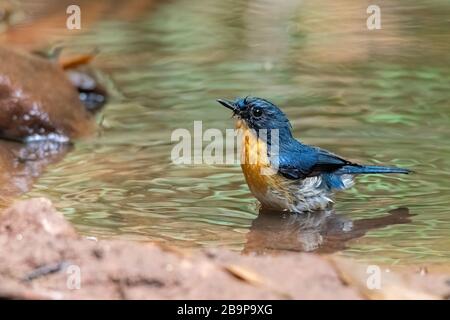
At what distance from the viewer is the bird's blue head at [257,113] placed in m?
6.96

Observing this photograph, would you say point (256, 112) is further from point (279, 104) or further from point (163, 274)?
point (279, 104)

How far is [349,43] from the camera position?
11586 mm

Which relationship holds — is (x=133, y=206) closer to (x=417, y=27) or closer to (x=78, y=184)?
(x=78, y=184)

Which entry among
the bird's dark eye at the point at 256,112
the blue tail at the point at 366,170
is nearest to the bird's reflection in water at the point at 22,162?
the bird's dark eye at the point at 256,112

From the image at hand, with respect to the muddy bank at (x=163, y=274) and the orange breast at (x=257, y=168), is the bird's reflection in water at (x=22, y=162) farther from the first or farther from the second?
the muddy bank at (x=163, y=274)

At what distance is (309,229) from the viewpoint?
6.58m

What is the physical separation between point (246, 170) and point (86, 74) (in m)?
4.30

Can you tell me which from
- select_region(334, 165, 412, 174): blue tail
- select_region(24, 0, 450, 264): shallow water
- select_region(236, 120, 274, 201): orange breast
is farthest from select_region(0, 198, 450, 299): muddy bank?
select_region(334, 165, 412, 174): blue tail

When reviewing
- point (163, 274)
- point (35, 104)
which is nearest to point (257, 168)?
point (163, 274)

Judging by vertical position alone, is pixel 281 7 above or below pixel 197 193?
above

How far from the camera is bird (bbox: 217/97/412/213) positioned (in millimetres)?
6848

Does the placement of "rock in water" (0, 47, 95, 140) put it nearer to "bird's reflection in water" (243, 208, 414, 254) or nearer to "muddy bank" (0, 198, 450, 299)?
"bird's reflection in water" (243, 208, 414, 254)

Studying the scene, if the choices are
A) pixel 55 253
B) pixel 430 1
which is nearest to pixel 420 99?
pixel 430 1

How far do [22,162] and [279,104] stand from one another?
2.45m
